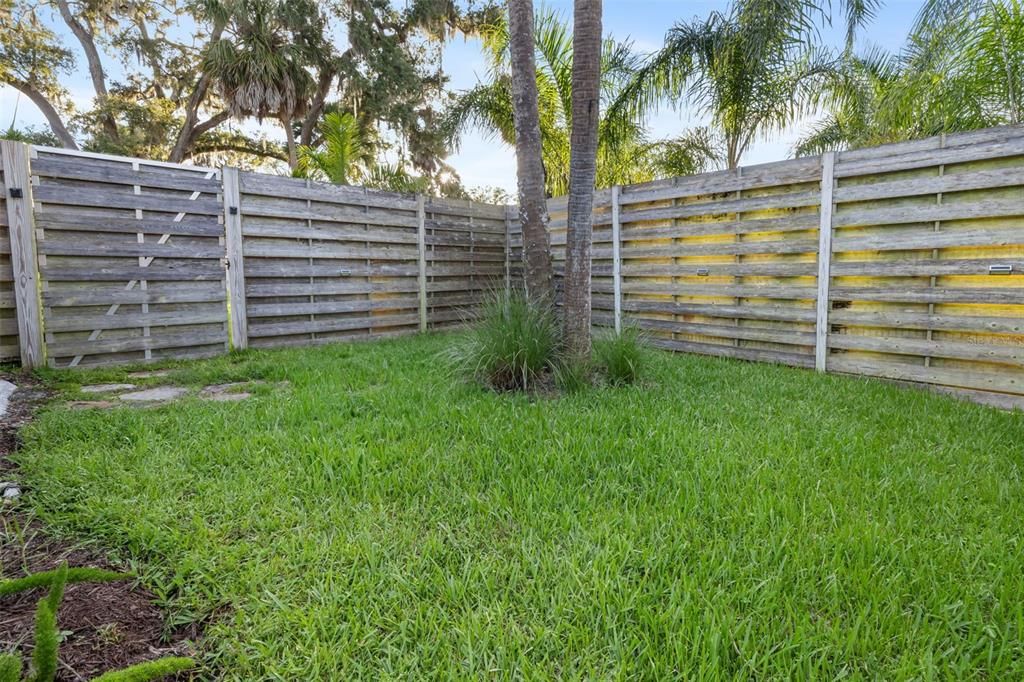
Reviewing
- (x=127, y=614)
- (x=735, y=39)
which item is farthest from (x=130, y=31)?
(x=127, y=614)

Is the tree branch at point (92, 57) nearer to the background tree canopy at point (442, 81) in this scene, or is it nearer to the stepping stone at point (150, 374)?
the background tree canopy at point (442, 81)

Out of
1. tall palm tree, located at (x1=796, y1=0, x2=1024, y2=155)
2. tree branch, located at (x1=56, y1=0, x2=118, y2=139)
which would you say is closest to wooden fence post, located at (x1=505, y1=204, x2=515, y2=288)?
tall palm tree, located at (x1=796, y1=0, x2=1024, y2=155)

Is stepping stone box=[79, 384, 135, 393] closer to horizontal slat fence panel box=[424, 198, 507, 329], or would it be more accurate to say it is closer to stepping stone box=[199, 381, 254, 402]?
stepping stone box=[199, 381, 254, 402]

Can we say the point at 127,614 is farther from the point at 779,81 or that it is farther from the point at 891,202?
the point at 779,81

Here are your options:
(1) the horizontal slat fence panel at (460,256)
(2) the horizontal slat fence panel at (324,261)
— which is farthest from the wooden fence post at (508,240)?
(2) the horizontal slat fence panel at (324,261)

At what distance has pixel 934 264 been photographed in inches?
124

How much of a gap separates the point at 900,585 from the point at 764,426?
120 centimetres

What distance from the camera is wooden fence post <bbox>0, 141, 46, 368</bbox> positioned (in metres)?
3.35

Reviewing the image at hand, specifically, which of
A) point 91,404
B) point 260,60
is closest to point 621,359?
point 91,404

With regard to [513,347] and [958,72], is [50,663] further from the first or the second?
[958,72]

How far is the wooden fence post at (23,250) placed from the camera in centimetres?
335

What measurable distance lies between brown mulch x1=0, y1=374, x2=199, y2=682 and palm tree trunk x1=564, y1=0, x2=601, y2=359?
2387 mm

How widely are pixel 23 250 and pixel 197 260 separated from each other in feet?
3.53

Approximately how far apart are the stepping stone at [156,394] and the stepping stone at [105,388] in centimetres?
16
